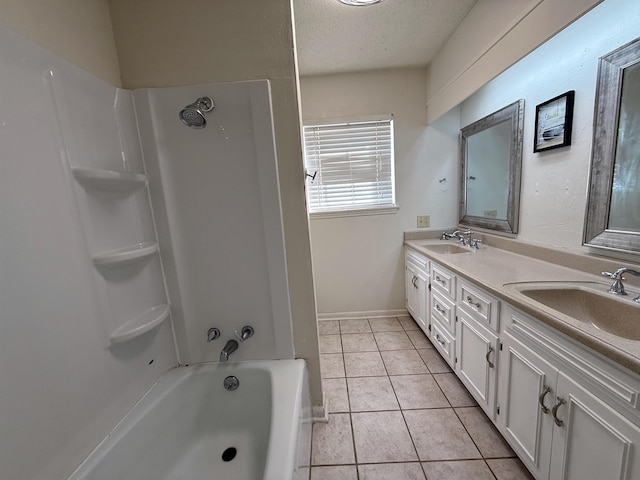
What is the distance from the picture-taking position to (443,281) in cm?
186

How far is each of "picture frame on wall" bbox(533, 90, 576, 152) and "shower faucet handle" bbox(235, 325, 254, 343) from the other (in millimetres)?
2140

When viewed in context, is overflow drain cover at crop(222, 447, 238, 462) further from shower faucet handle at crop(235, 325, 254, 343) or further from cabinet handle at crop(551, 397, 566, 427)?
cabinet handle at crop(551, 397, 566, 427)

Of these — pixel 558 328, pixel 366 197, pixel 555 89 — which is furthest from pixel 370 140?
pixel 558 328

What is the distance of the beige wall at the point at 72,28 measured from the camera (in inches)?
32.9

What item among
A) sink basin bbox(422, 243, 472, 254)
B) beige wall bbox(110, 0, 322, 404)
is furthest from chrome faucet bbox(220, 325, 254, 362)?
sink basin bbox(422, 243, 472, 254)

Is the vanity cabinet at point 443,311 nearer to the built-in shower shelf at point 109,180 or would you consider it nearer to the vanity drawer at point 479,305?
the vanity drawer at point 479,305

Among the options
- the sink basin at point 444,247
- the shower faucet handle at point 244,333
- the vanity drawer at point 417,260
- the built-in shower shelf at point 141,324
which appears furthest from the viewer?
the sink basin at point 444,247

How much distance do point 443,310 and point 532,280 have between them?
71cm

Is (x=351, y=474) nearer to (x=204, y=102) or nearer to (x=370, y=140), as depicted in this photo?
(x=204, y=102)

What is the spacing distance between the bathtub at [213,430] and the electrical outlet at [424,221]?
1964 mm

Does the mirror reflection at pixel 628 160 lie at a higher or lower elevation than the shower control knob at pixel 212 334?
higher

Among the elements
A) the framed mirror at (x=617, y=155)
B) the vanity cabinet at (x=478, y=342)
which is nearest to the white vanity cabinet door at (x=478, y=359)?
the vanity cabinet at (x=478, y=342)

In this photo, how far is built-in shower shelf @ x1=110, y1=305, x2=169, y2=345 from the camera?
3.51 ft

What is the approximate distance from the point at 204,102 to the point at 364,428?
78.8 inches
